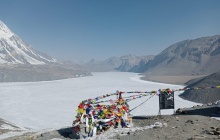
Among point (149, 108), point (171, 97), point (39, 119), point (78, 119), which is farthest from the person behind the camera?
point (149, 108)

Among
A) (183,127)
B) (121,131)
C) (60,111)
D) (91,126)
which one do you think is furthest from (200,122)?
(60,111)

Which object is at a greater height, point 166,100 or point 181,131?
point 166,100

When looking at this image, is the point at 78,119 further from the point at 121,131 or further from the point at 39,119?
the point at 39,119

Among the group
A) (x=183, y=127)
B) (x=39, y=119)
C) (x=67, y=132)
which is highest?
(x=183, y=127)

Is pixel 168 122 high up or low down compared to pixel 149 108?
up

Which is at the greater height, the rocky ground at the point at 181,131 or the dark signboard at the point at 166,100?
the dark signboard at the point at 166,100

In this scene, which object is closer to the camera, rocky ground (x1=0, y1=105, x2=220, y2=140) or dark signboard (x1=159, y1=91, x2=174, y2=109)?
rocky ground (x1=0, y1=105, x2=220, y2=140)

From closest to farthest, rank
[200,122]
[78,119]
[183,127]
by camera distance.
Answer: [183,127]
[200,122]
[78,119]

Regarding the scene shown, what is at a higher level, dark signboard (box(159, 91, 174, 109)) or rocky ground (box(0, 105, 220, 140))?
dark signboard (box(159, 91, 174, 109))

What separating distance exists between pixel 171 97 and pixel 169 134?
5.22 metres

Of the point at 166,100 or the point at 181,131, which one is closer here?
the point at 181,131

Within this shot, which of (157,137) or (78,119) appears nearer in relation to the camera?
(157,137)

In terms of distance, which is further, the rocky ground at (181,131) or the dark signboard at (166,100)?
the dark signboard at (166,100)

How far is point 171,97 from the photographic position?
58.4 ft
